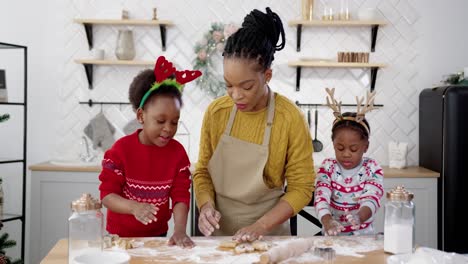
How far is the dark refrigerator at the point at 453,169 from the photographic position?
151 inches

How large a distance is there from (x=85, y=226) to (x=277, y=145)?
845 millimetres

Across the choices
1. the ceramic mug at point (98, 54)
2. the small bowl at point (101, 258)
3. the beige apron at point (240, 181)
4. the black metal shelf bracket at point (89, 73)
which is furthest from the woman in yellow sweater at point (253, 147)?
the black metal shelf bracket at point (89, 73)

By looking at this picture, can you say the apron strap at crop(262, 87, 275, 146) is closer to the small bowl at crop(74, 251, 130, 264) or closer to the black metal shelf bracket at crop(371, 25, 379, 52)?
the small bowl at crop(74, 251, 130, 264)

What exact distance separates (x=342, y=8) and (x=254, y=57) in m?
2.64

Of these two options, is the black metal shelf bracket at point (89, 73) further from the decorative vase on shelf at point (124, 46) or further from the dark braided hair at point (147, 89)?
the dark braided hair at point (147, 89)

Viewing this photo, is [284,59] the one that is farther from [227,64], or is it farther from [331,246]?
[331,246]

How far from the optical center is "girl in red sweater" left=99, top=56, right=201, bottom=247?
1991 mm

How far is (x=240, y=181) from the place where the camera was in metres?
2.15

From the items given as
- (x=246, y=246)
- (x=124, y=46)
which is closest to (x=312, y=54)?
(x=124, y=46)

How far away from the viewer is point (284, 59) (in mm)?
4426

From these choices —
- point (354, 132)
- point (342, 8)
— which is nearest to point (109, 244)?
point (354, 132)

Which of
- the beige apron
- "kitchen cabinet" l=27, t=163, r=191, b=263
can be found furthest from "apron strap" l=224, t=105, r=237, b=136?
"kitchen cabinet" l=27, t=163, r=191, b=263

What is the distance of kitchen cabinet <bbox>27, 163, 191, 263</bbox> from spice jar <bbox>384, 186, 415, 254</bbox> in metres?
2.31

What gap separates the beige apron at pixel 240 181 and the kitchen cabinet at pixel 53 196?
167cm
